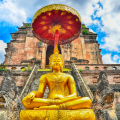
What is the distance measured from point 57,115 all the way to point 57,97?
2.30 feet

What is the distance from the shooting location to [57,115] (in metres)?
2.93

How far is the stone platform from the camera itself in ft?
9.52

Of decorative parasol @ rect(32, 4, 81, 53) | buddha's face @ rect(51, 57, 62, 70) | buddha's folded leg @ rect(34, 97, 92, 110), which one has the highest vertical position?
decorative parasol @ rect(32, 4, 81, 53)

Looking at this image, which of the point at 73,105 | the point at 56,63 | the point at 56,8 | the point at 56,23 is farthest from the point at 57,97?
the point at 56,8

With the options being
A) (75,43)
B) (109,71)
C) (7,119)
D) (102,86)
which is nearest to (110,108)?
(102,86)

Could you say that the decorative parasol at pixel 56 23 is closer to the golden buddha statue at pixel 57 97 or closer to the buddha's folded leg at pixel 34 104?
the golden buddha statue at pixel 57 97

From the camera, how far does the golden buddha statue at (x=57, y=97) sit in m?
3.12

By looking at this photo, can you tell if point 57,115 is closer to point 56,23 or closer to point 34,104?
point 34,104

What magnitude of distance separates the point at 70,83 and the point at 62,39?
303 centimetres

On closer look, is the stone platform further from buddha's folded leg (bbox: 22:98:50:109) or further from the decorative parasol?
the decorative parasol

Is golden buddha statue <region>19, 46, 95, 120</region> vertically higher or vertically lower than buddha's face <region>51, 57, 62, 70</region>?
lower

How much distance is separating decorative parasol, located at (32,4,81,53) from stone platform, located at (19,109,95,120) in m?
2.79

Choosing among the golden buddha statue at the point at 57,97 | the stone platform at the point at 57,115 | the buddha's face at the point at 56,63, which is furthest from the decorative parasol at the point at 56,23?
the stone platform at the point at 57,115

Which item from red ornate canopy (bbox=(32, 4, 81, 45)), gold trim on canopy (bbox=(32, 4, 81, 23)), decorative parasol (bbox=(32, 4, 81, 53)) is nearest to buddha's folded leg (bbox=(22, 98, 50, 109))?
decorative parasol (bbox=(32, 4, 81, 53))
